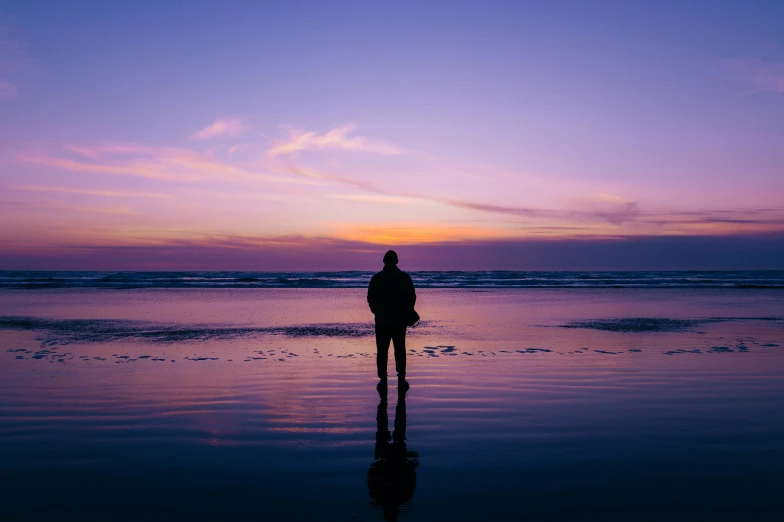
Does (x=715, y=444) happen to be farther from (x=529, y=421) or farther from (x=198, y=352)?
(x=198, y=352)

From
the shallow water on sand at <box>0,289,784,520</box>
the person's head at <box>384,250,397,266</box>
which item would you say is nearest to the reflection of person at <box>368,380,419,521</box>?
the shallow water on sand at <box>0,289,784,520</box>

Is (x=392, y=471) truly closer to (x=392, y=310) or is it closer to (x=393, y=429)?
(x=393, y=429)

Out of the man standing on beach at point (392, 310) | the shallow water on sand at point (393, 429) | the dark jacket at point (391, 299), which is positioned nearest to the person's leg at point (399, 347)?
the man standing on beach at point (392, 310)

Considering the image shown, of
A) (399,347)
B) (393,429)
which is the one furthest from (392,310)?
(393,429)

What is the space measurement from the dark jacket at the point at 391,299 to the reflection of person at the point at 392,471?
222 centimetres

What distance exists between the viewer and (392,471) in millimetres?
4945

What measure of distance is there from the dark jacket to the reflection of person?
2.22m

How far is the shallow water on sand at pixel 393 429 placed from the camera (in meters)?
4.32

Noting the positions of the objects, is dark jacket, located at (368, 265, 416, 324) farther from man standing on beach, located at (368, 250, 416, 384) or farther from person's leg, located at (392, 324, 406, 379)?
person's leg, located at (392, 324, 406, 379)

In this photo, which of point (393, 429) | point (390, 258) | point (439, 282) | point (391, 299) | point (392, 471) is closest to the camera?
point (392, 471)

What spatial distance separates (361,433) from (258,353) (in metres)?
6.25

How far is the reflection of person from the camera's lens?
4.28m

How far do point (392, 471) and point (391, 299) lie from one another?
13.4ft

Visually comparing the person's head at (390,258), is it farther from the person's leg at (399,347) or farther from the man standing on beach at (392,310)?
the person's leg at (399,347)
